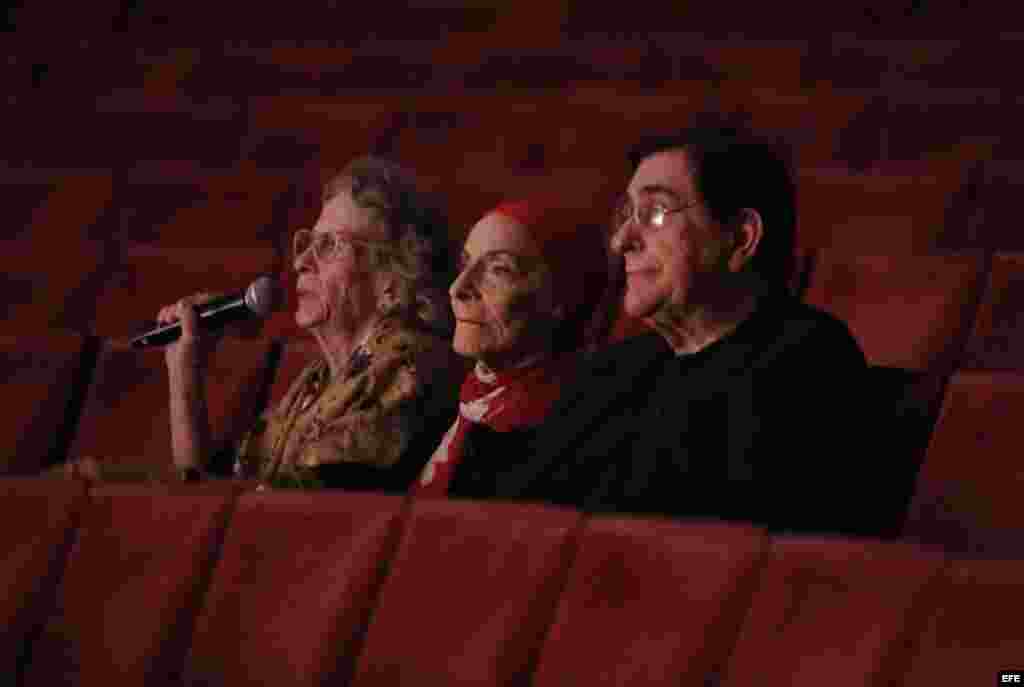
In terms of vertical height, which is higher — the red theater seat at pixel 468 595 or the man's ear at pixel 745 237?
the man's ear at pixel 745 237

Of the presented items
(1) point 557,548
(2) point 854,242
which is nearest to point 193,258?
(2) point 854,242

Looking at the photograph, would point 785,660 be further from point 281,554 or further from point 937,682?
point 281,554

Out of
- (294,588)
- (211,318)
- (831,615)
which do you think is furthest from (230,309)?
(831,615)

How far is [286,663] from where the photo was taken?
47 cm

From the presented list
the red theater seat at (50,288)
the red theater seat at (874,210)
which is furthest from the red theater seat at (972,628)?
the red theater seat at (50,288)

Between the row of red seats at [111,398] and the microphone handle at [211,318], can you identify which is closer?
the microphone handle at [211,318]

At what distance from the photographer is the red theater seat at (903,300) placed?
62 cm

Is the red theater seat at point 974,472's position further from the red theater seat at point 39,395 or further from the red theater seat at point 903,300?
the red theater seat at point 39,395

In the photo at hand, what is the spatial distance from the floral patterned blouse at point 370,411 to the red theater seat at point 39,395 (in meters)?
0.16

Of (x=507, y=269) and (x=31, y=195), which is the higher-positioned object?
(x=507, y=269)

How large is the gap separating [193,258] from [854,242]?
0.26 m

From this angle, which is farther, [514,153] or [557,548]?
[514,153]

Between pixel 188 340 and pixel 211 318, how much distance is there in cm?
2

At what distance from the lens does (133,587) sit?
0.49 meters
